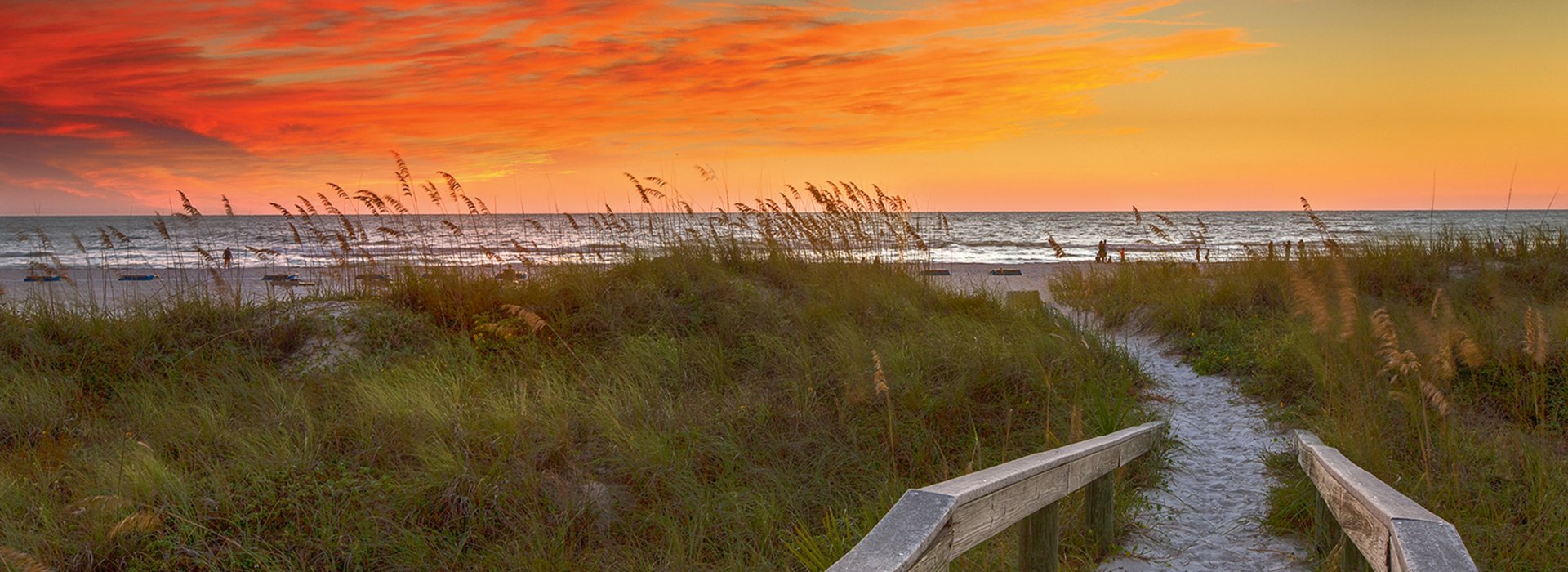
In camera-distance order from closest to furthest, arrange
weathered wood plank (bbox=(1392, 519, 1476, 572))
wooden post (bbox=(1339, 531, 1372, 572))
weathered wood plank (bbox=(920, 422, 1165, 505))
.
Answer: weathered wood plank (bbox=(1392, 519, 1476, 572)) → weathered wood plank (bbox=(920, 422, 1165, 505)) → wooden post (bbox=(1339, 531, 1372, 572))

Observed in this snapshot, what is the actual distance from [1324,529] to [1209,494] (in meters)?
1.19

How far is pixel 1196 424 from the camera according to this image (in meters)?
6.32

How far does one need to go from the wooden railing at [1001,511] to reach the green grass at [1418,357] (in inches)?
42.6

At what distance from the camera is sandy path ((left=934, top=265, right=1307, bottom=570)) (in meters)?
4.14

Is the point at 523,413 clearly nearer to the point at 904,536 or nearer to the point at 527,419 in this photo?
the point at 527,419

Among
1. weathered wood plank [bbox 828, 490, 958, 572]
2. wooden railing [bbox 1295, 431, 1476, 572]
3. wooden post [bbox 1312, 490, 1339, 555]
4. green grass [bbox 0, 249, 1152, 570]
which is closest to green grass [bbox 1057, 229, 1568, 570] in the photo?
wooden post [bbox 1312, 490, 1339, 555]

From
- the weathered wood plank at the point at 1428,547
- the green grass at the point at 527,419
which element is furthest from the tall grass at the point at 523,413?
the weathered wood plank at the point at 1428,547

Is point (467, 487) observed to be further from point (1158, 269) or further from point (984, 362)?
point (1158, 269)

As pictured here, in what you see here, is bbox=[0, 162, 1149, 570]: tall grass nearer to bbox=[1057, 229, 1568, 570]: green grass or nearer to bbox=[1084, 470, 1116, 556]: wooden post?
bbox=[1084, 470, 1116, 556]: wooden post

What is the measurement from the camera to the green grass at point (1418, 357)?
4090 mm

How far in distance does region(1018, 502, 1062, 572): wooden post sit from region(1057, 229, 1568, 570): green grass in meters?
1.70

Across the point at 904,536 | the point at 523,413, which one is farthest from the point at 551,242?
the point at 904,536

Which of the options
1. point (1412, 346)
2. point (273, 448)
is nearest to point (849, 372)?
point (273, 448)

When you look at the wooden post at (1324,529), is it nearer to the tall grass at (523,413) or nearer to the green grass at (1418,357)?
the green grass at (1418,357)
